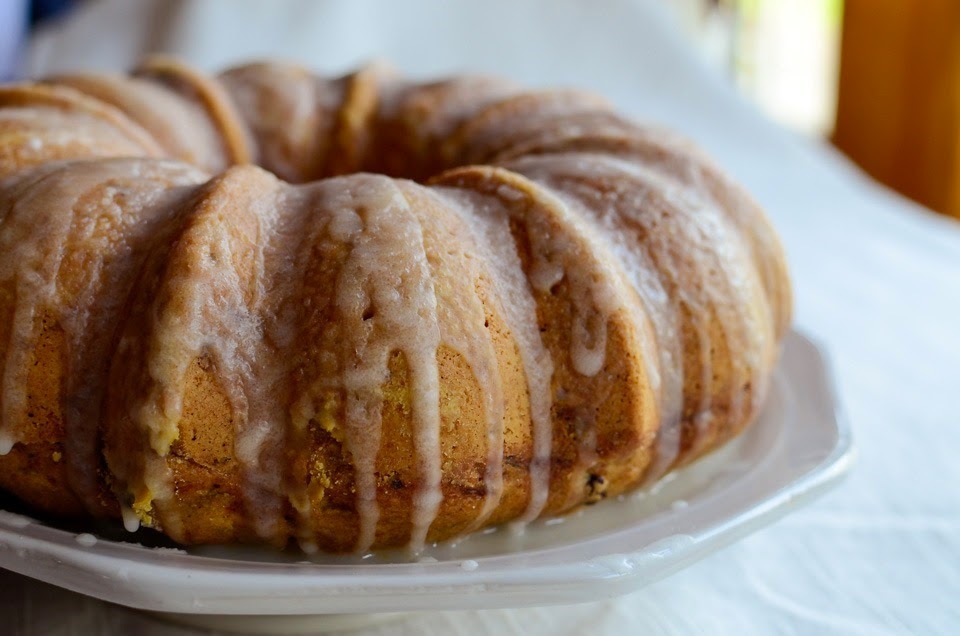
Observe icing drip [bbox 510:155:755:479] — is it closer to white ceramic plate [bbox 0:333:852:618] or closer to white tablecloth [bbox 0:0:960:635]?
white ceramic plate [bbox 0:333:852:618]

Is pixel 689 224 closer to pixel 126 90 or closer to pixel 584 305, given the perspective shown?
pixel 584 305

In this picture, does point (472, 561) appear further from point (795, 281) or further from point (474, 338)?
point (795, 281)

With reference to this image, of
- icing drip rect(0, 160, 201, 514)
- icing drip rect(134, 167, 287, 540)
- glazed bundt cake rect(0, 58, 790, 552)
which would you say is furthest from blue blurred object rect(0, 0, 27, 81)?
icing drip rect(134, 167, 287, 540)

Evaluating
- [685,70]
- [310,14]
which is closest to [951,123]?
[685,70]

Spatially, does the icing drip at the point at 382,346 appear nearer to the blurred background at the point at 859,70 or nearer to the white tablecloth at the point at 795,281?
the white tablecloth at the point at 795,281

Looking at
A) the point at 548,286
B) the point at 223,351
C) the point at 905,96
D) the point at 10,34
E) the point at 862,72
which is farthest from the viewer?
the point at 862,72

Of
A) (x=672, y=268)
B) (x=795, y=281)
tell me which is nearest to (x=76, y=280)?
(x=672, y=268)
